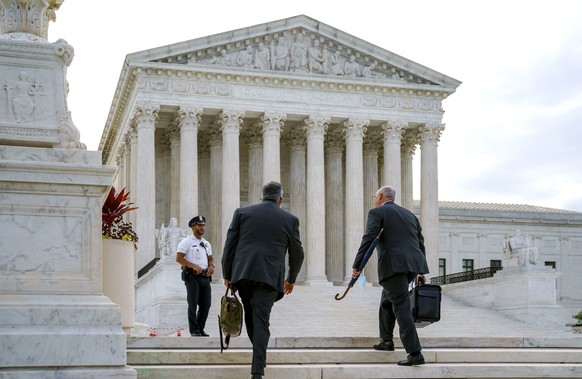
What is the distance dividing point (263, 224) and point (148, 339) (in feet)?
7.39

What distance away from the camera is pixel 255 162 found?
168 ft

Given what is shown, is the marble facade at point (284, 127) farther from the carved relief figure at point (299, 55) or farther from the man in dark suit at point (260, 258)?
the man in dark suit at point (260, 258)

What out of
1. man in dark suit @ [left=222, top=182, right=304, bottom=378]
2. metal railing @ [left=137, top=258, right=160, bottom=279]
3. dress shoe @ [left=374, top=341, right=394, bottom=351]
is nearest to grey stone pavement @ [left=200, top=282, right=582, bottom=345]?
metal railing @ [left=137, top=258, right=160, bottom=279]

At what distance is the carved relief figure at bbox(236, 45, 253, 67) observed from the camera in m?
47.9

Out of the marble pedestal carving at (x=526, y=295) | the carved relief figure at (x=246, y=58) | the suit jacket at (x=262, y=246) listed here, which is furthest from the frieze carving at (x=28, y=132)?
the carved relief figure at (x=246, y=58)

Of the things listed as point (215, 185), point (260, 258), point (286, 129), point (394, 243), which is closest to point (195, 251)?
point (394, 243)

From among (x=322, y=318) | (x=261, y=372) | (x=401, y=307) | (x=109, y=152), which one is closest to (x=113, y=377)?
(x=261, y=372)

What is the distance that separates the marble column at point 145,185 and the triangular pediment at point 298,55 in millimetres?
3007

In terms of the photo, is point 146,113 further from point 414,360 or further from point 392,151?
point 414,360

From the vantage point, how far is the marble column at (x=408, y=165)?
52.9 meters

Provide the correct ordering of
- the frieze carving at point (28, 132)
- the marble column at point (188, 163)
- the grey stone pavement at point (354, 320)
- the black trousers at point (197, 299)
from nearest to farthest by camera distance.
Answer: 1. the frieze carving at point (28, 132)
2. the black trousers at point (197, 299)
3. the grey stone pavement at point (354, 320)
4. the marble column at point (188, 163)

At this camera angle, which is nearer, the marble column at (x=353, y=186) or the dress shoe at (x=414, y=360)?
the dress shoe at (x=414, y=360)

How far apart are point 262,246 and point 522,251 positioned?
31111 mm

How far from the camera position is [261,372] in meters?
10.2
